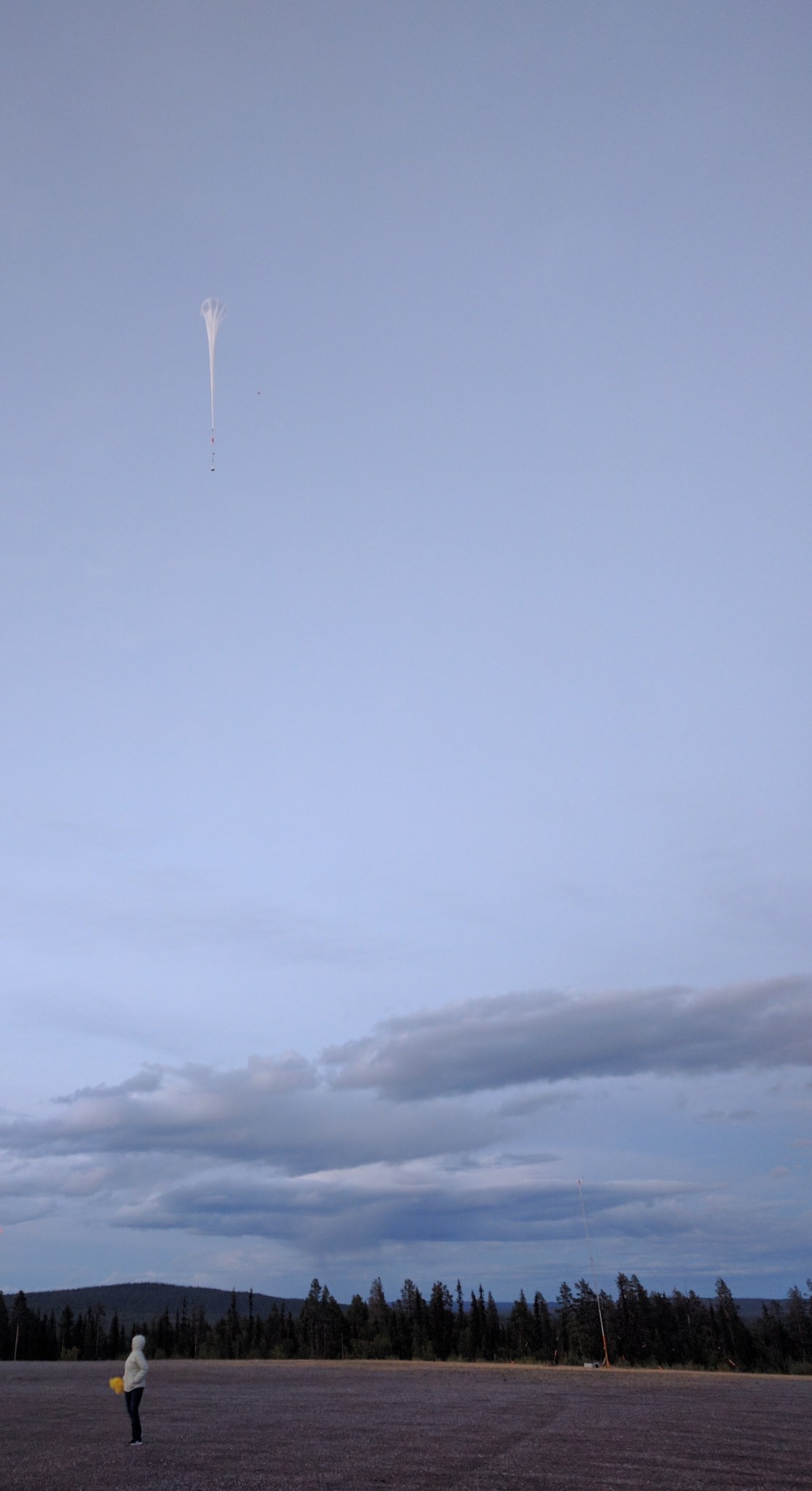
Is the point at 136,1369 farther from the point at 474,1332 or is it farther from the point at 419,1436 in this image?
the point at 474,1332

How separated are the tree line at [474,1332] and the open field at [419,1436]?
103907mm

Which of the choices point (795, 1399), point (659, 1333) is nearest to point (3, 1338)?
point (659, 1333)

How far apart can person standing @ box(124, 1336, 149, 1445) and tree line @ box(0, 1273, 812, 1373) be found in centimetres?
12252

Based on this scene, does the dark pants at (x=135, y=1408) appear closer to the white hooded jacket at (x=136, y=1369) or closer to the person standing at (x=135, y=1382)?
the person standing at (x=135, y=1382)

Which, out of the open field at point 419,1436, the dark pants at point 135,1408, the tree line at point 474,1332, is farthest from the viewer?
the tree line at point 474,1332

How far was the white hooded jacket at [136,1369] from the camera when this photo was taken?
2464 centimetres

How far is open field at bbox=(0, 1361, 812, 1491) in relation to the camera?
19.2m

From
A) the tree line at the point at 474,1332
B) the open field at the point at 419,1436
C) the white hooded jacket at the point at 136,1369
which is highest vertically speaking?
the white hooded jacket at the point at 136,1369

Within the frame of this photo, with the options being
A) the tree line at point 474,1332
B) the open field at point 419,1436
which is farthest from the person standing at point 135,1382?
the tree line at point 474,1332

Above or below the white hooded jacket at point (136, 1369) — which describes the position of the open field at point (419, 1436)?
below

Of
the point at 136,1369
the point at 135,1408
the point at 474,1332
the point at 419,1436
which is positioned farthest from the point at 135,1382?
the point at 474,1332

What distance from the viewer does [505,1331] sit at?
165m

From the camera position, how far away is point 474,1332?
157 m

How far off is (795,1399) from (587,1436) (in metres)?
15.9
